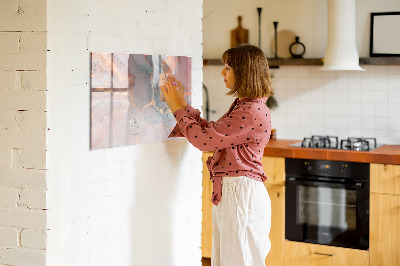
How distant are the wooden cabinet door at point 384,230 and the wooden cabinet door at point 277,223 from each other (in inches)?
25.3

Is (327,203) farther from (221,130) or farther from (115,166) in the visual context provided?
(115,166)

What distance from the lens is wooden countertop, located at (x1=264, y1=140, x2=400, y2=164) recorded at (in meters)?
4.07

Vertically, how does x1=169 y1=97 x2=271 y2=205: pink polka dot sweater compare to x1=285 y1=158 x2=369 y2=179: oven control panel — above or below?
above

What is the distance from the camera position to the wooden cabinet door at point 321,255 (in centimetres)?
423

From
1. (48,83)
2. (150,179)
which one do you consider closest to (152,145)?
(150,179)

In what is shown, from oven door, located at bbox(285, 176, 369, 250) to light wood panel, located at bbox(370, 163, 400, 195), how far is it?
0.23ft

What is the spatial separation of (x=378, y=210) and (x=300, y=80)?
137 cm

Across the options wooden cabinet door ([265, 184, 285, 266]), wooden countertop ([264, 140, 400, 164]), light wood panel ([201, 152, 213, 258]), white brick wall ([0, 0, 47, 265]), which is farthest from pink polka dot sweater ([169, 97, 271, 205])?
light wood panel ([201, 152, 213, 258])

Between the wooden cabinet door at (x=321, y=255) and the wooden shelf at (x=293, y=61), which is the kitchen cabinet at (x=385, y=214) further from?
the wooden shelf at (x=293, y=61)

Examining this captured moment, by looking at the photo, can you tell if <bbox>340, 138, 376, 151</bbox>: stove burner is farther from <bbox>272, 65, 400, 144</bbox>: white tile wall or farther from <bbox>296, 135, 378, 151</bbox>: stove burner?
<bbox>272, 65, 400, 144</bbox>: white tile wall

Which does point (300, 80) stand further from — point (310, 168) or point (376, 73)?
point (310, 168)

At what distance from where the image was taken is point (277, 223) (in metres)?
4.47

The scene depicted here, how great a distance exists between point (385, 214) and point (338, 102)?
1.13 m

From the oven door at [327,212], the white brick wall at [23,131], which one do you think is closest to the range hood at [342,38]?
the oven door at [327,212]
